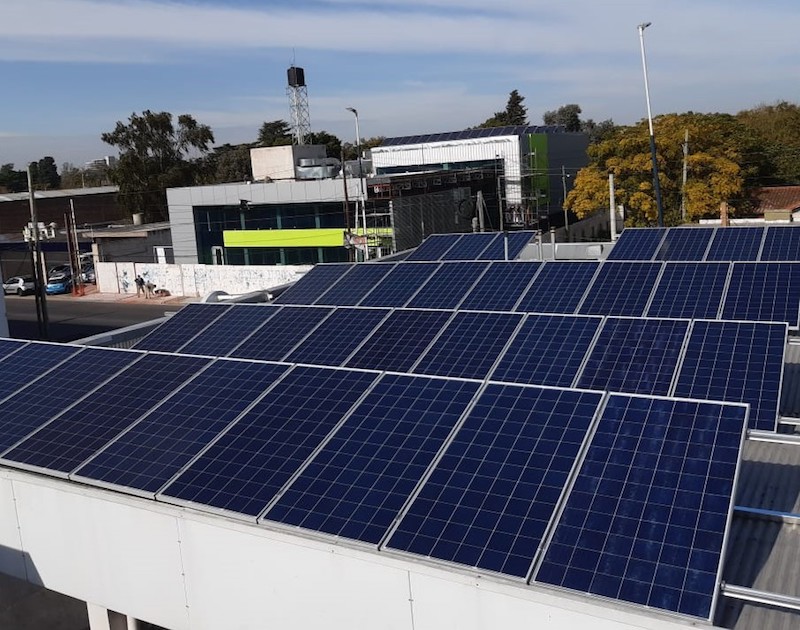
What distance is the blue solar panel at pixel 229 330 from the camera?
14547 millimetres

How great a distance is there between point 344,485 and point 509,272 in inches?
483

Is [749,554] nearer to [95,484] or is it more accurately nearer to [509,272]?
[95,484]

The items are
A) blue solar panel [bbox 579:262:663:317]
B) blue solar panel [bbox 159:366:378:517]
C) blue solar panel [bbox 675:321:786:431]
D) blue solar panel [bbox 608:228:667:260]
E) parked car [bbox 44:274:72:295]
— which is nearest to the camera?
blue solar panel [bbox 159:366:378:517]

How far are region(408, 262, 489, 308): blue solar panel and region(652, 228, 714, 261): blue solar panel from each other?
6.11 m

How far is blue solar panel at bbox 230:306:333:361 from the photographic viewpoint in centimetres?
1388

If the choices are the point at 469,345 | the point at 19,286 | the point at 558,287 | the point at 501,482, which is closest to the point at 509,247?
the point at 558,287

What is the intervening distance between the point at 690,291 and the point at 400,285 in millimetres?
7071

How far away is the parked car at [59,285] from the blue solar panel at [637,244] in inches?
1721

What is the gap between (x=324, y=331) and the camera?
1435 centimetres

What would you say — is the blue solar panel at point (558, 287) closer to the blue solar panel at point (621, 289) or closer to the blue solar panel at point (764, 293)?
the blue solar panel at point (621, 289)

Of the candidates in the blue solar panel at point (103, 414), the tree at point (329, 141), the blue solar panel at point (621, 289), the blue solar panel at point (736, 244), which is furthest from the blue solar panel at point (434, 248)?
the tree at point (329, 141)

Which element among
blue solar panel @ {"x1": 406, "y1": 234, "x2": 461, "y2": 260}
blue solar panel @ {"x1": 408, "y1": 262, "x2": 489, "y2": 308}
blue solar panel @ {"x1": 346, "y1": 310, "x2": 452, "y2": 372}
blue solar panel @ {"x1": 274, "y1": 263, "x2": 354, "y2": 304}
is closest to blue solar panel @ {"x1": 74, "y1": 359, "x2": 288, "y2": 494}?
blue solar panel @ {"x1": 346, "y1": 310, "x2": 452, "y2": 372}

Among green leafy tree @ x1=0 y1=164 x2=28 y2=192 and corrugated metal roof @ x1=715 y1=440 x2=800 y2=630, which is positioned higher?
green leafy tree @ x1=0 y1=164 x2=28 y2=192

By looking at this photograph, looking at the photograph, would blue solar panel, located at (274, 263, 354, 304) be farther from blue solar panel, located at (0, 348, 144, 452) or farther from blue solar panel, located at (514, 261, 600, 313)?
blue solar panel, located at (0, 348, 144, 452)
